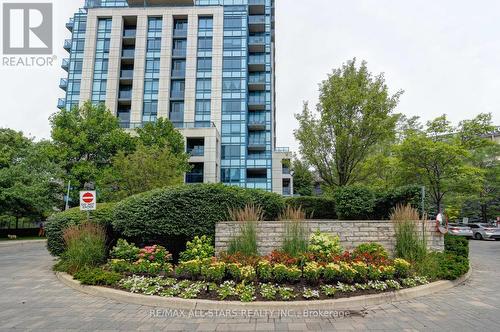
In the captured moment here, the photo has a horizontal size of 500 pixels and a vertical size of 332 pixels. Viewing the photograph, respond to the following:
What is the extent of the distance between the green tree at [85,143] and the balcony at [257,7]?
30.7 meters

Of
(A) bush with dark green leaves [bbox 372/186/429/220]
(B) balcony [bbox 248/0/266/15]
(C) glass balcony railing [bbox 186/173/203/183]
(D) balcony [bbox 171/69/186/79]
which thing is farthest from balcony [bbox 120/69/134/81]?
(A) bush with dark green leaves [bbox 372/186/429/220]

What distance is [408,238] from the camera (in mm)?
8477

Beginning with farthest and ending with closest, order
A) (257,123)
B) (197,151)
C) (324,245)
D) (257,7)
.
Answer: (257,7), (257,123), (197,151), (324,245)

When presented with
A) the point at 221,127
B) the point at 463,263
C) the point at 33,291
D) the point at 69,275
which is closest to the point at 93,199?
the point at 69,275

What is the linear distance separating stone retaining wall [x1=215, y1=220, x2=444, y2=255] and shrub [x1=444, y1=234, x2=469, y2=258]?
1.29 meters

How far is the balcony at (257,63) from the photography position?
45.2 meters

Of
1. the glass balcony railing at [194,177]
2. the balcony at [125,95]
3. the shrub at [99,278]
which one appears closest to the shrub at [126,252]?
the shrub at [99,278]

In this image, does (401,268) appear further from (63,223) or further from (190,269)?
(63,223)

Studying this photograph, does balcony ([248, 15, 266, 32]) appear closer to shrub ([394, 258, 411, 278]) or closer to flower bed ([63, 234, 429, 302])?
flower bed ([63, 234, 429, 302])

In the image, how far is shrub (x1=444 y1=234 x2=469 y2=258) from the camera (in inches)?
404

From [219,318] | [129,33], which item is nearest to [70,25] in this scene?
[129,33]

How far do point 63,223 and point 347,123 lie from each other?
12.0 m

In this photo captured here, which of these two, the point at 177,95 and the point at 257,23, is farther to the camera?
the point at 257,23

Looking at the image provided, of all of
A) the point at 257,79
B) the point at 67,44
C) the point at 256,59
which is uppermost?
the point at 67,44
